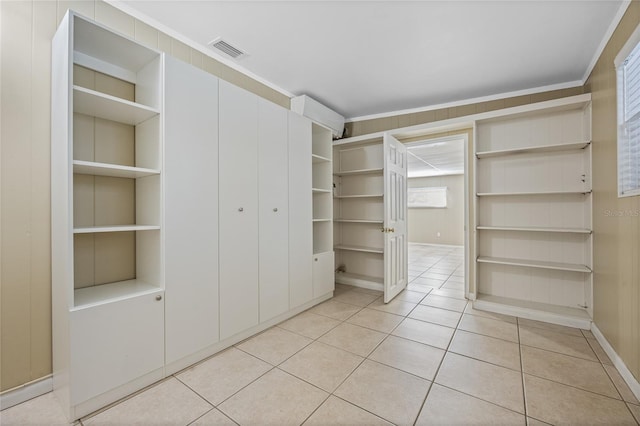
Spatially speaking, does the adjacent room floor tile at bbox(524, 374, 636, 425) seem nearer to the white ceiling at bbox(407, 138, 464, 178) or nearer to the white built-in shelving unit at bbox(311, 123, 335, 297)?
the white built-in shelving unit at bbox(311, 123, 335, 297)

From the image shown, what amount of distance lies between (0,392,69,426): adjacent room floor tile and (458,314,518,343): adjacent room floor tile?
315 cm

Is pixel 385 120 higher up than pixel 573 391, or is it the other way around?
pixel 385 120

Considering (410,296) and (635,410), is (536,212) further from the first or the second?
(635,410)

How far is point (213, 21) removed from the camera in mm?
2146

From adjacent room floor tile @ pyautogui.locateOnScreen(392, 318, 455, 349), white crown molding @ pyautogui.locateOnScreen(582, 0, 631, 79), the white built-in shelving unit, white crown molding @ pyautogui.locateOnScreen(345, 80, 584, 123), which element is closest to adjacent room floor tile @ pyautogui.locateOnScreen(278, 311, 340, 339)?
the white built-in shelving unit

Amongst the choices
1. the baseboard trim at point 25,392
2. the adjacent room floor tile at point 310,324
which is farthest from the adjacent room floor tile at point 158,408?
the adjacent room floor tile at point 310,324

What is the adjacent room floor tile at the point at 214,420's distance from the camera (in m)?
1.50

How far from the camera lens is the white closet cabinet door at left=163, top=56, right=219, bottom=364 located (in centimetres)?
192

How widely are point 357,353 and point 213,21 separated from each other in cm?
293

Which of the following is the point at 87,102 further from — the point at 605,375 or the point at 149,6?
the point at 605,375

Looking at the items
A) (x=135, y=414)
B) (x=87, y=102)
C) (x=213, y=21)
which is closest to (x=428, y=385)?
(x=135, y=414)

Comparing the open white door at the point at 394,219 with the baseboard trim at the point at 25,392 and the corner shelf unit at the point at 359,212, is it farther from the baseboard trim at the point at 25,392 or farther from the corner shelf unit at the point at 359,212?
the baseboard trim at the point at 25,392

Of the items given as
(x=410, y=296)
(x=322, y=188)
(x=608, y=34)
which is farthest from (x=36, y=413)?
(x=608, y=34)

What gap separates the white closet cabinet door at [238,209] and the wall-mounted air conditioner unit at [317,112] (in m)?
0.85
